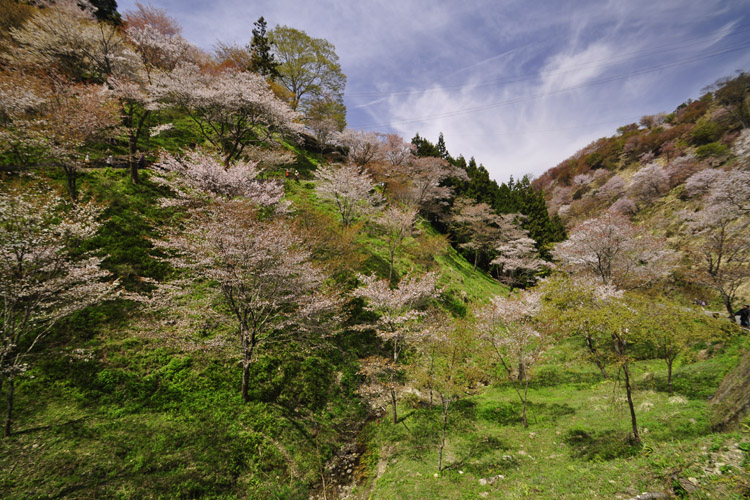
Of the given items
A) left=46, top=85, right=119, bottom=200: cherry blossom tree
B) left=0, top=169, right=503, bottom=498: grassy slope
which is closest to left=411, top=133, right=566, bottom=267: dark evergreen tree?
left=0, top=169, right=503, bottom=498: grassy slope

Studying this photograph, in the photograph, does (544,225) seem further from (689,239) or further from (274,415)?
(274,415)

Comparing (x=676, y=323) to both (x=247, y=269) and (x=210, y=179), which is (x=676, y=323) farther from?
(x=210, y=179)

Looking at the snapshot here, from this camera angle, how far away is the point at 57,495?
6.04m

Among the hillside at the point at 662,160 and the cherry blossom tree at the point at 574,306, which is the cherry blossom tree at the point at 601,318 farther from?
the hillside at the point at 662,160

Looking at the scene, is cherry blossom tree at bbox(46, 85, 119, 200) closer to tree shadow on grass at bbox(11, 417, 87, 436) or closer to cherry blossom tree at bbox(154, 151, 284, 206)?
cherry blossom tree at bbox(154, 151, 284, 206)

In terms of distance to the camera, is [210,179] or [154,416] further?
[210,179]

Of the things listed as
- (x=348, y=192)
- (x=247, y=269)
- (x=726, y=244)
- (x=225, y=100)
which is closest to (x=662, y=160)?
(x=726, y=244)

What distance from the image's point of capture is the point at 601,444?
851 cm

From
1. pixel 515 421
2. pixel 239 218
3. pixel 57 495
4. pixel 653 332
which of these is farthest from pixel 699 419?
pixel 57 495

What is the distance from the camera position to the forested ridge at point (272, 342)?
23.6 ft

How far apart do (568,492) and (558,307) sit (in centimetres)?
671

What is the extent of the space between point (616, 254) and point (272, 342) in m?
24.9

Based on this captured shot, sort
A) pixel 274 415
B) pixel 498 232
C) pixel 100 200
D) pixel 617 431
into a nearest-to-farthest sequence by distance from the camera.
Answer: pixel 617 431 < pixel 274 415 < pixel 100 200 < pixel 498 232

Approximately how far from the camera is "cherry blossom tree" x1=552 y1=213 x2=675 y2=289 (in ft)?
59.7
